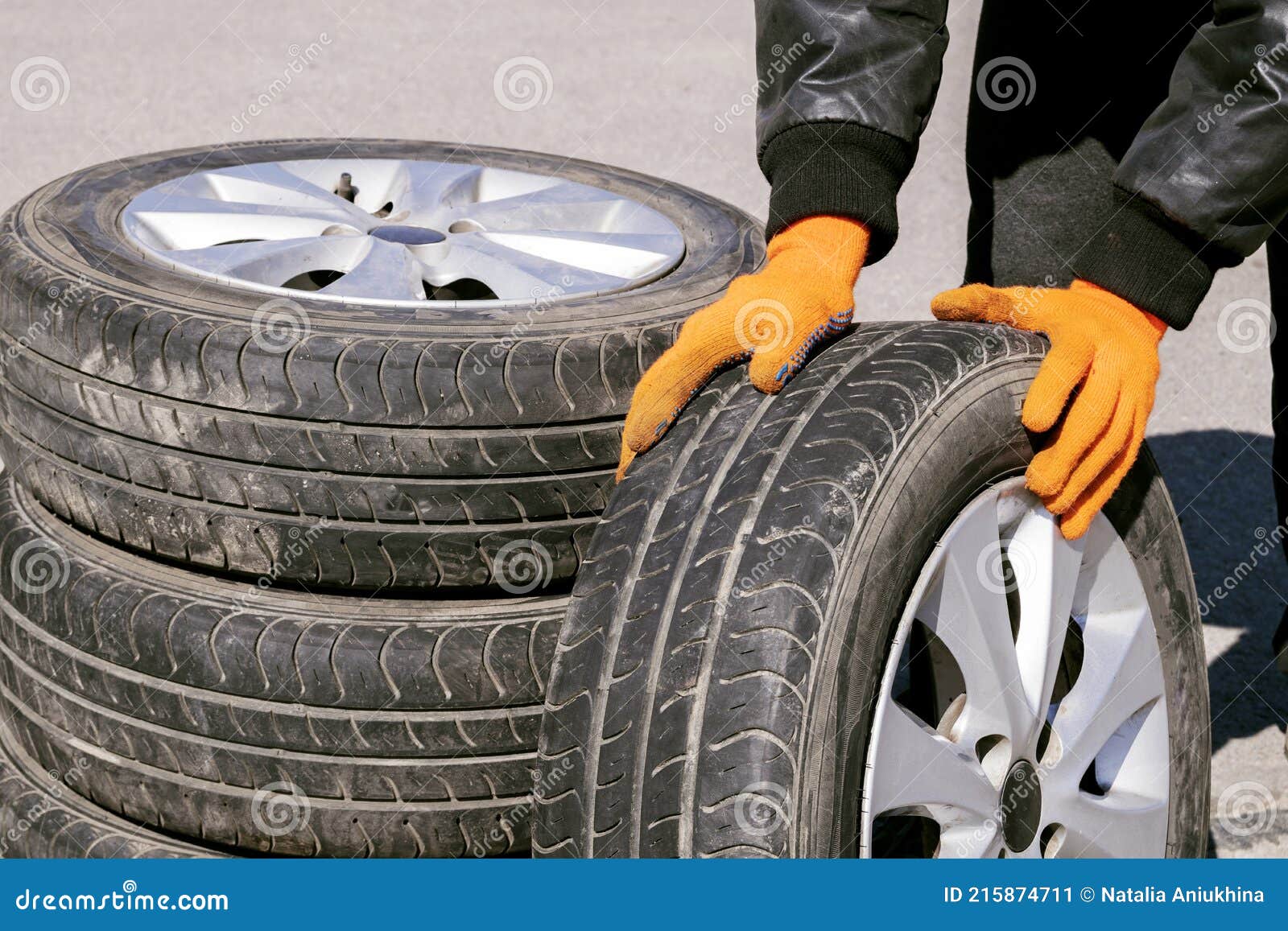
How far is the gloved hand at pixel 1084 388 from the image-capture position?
1.93 metres

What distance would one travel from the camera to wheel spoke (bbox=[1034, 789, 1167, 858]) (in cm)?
213

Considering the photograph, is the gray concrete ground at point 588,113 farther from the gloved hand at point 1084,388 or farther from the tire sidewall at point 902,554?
the gloved hand at point 1084,388

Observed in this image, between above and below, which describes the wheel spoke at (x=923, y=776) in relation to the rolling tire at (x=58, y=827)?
above

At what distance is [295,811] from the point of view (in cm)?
219

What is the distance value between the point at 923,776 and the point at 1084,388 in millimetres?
580

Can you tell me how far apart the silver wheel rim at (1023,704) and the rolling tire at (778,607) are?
0.04ft

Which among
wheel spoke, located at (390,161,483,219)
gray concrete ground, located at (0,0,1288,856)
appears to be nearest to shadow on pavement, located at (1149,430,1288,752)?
gray concrete ground, located at (0,0,1288,856)

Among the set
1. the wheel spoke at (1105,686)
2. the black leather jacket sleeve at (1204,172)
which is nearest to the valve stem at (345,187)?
the black leather jacket sleeve at (1204,172)

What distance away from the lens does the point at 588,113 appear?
269 inches

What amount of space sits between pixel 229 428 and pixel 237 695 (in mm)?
417

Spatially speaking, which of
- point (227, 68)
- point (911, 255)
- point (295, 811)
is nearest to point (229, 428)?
point (295, 811)

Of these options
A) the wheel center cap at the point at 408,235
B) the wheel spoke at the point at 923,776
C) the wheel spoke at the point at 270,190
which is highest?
the wheel spoke at the point at 270,190

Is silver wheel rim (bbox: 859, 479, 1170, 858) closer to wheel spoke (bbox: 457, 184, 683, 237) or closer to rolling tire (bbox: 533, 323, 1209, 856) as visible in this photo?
rolling tire (bbox: 533, 323, 1209, 856)

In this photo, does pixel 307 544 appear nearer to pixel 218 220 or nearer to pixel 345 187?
pixel 218 220
